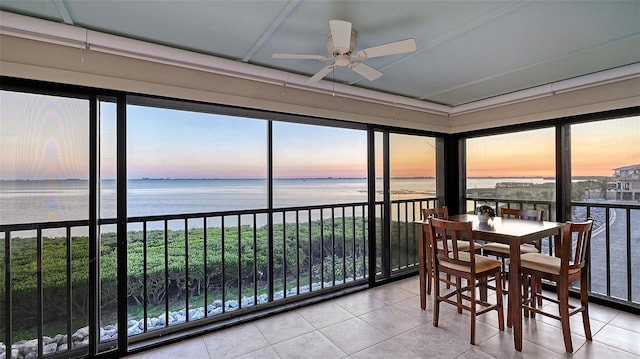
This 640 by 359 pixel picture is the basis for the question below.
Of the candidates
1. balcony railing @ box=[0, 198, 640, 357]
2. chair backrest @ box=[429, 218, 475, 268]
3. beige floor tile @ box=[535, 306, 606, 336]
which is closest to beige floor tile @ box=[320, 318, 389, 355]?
balcony railing @ box=[0, 198, 640, 357]

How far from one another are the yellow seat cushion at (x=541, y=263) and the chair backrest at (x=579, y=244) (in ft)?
0.20

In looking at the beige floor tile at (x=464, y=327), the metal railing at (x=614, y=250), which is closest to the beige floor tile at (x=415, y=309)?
the beige floor tile at (x=464, y=327)

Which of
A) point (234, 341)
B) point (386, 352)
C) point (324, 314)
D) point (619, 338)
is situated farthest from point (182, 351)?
point (619, 338)

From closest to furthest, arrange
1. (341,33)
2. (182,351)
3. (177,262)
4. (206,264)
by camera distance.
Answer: (341,33) → (182,351) → (206,264) → (177,262)

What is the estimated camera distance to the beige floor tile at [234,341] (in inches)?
93.0

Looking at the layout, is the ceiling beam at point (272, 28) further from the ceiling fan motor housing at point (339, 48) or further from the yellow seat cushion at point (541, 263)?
the yellow seat cushion at point (541, 263)

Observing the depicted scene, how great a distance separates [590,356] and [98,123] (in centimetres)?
416

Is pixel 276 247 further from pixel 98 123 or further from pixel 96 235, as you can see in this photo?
pixel 98 123

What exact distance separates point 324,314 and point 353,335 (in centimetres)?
50

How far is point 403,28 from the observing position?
6.98 feet

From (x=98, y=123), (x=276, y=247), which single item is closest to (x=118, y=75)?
(x=98, y=123)

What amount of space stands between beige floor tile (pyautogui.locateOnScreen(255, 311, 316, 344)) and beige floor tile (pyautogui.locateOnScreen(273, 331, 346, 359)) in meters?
0.08

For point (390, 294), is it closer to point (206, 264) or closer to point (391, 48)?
point (206, 264)

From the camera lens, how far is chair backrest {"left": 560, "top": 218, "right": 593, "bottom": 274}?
7.52 ft
